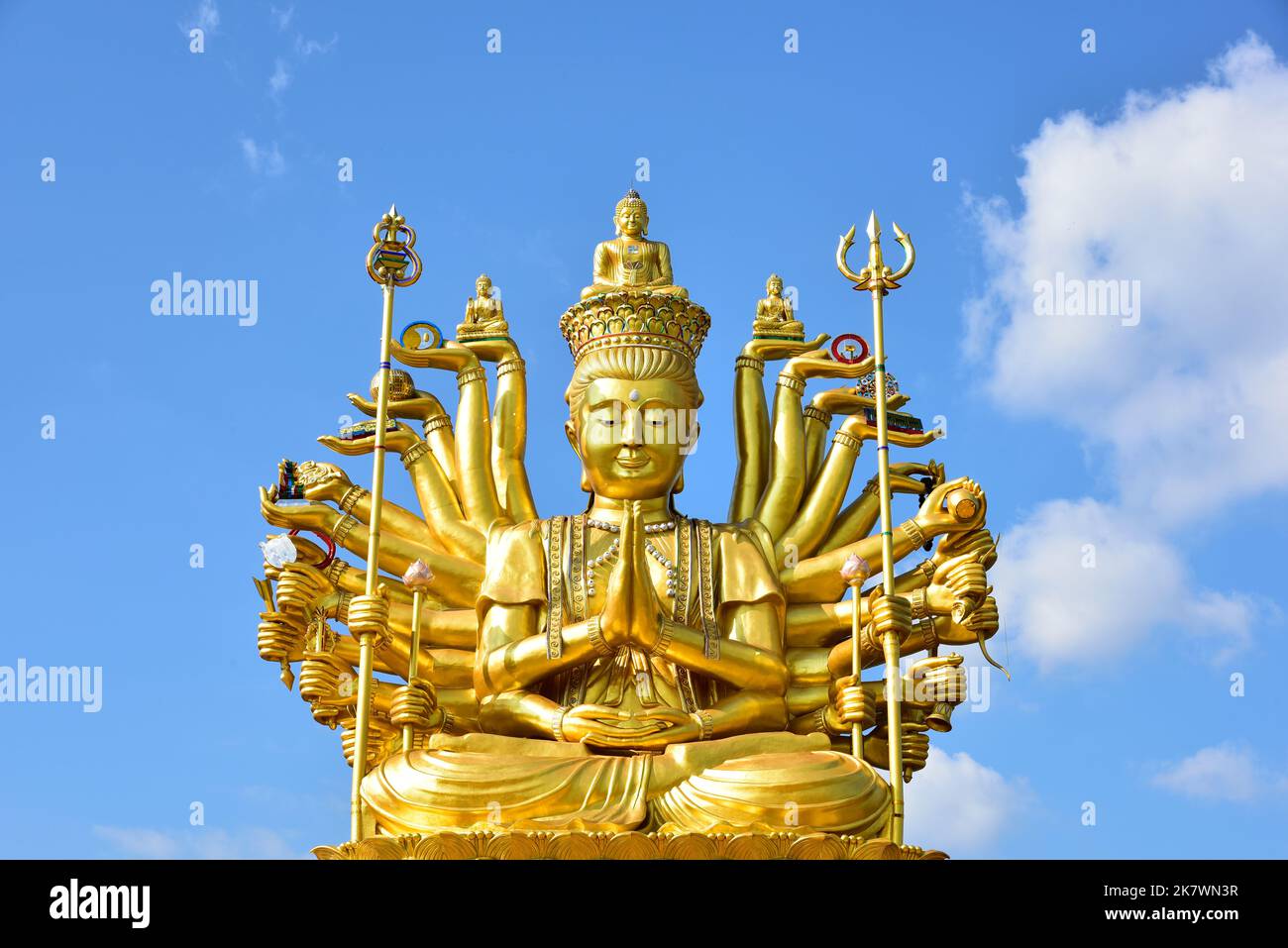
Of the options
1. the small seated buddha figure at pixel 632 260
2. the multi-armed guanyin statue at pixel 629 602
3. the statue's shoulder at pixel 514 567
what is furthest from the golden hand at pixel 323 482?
the small seated buddha figure at pixel 632 260

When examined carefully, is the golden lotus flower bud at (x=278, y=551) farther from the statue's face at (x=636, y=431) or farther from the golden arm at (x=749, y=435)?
the golden arm at (x=749, y=435)

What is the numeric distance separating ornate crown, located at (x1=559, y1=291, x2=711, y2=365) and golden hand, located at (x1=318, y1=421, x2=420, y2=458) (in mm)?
1073

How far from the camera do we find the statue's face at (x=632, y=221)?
10680 millimetres

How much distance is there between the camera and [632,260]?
34.5 feet

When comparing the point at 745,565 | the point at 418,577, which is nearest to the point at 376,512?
the point at 418,577

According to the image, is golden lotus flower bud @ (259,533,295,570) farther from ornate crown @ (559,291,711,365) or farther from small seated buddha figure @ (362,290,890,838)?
ornate crown @ (559,291,711,365)

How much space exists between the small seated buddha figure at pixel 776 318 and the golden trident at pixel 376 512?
6.62 ft

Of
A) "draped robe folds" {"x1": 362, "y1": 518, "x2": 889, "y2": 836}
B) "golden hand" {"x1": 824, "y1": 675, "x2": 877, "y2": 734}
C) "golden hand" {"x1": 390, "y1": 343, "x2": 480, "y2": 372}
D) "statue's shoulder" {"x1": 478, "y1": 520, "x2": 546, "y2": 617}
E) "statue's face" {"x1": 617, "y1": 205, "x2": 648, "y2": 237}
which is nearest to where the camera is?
"draped robe folds" {"x1": 362, "y1": 518, "x2": 889, "y2": 836}

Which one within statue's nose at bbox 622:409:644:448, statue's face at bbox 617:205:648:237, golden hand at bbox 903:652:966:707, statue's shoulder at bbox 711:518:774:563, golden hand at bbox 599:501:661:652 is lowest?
golden hand at bbox 903:652:966:707

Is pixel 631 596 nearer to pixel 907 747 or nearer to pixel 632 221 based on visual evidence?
pixel 907 747

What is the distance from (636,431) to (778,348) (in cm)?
114

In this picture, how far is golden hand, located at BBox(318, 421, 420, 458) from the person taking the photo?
10.2 m

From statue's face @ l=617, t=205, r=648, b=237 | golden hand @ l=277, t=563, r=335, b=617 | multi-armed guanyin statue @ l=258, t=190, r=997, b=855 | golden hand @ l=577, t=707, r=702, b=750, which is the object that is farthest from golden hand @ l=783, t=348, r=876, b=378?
golden hand @ l=277, t=563, r=335, b=617
